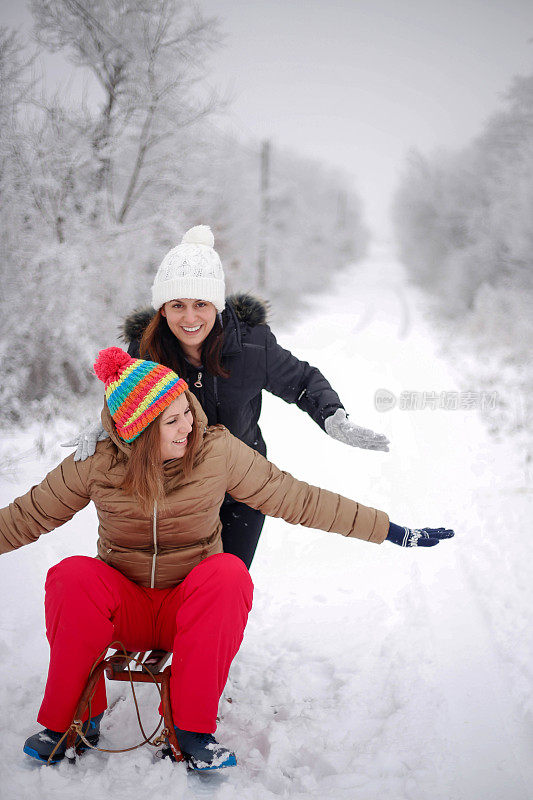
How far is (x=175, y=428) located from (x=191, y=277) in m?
0.76

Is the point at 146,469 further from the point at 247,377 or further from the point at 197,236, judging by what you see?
the point at 197,236

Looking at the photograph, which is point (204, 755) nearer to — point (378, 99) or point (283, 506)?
point (283, 506)

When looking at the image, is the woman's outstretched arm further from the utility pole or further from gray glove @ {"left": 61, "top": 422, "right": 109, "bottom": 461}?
the utility pole

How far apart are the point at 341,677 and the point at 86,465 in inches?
57.6

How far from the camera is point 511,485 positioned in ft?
14.9

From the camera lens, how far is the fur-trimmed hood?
2377mm

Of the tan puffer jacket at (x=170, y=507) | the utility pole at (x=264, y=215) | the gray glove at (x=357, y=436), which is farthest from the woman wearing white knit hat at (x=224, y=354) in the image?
the utility pole at (x=264, y=215)

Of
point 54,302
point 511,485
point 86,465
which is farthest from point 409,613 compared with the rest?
point 54,302

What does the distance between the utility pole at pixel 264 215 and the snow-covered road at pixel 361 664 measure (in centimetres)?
1093

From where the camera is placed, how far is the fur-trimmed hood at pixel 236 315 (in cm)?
238

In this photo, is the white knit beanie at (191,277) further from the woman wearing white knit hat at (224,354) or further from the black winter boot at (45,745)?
the black winter boot at (45,745)

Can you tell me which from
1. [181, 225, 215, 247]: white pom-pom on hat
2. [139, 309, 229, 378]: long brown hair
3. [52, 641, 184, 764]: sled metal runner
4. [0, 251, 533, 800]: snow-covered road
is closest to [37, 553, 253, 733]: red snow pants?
[52, 641, 184, 764]: sled metal runner
